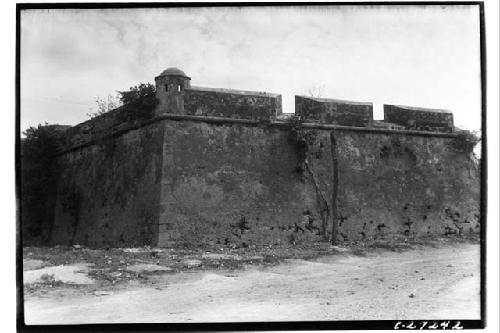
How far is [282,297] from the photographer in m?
8.70

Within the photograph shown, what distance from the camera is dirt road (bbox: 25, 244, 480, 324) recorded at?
8.08m

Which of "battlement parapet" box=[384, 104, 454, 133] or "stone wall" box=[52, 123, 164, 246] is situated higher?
"battlement parapet" box=[384, 104, 454, 133]

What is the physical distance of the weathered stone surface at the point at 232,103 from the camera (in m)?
12.6

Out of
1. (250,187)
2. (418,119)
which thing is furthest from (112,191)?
(418,119)

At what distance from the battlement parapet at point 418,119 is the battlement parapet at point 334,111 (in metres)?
0.73

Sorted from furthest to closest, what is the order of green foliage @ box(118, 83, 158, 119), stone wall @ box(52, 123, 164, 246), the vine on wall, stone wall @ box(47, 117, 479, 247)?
1. the vine on wall
2. green foliage @ box(118, 83, 158, 119)
3. stone wall @ box(52, 123, 164, 246)
4. stone wall @ box(47, 117, 479, 247)

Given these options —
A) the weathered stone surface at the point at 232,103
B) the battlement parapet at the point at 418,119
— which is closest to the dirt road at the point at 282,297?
the weathered stone surface at the point at 232,103

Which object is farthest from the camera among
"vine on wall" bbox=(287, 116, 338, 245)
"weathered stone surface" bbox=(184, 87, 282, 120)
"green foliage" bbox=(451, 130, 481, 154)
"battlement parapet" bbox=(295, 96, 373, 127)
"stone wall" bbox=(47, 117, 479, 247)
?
"green foliage" bbox=(451, 130, 481, 154)

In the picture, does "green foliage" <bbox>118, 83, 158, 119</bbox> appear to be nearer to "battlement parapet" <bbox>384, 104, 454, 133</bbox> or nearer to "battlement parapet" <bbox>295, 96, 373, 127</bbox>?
"battlement parapet" <bbox>295, 96, 373, 127</bbox>

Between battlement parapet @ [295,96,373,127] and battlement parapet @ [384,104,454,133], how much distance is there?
28.7 inches

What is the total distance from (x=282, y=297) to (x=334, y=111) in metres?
6.08

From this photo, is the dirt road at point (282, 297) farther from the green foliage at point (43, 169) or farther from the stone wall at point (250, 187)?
the green foliage at point (43, 169)

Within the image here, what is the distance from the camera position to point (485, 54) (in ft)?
29.8

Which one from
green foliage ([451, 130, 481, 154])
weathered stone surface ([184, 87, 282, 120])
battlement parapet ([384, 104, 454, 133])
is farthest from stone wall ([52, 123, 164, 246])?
green foliage ([451, 130, 481, 154])
